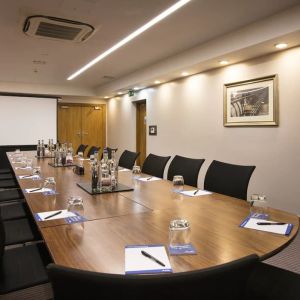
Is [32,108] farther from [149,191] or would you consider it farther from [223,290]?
[223,290]

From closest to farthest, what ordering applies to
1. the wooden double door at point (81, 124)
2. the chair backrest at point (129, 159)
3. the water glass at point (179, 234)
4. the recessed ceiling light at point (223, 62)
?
the water glass at point (179, 234), the chair backrest at point (129, 159), the recessed ceiling light at point (223, 62), the wooden double door at point (81, 124)

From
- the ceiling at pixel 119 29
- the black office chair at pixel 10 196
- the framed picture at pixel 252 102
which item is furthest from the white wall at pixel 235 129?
the black office chair at pixel 10 196

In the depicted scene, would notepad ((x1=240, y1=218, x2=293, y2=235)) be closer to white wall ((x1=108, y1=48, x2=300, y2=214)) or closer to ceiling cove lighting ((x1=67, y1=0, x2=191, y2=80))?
ceiling cove lighting ((x1=67, y1=0, x2=191, y2=80))

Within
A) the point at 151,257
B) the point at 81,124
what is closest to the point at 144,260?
the point at 151,257

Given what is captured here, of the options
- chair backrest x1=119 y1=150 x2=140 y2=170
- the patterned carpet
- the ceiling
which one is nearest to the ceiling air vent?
the ceiling

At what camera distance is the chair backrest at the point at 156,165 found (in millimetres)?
3602

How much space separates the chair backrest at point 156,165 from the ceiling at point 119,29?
5.44 feet

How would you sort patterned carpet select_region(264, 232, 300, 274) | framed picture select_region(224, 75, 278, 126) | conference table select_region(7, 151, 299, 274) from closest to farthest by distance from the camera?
1. conference table select_region(7, 151, 299, 274)
2. patterned carpet select_region(264, 232, 300, 274)
3. framed picture select_region(224, 75, 278, 126)

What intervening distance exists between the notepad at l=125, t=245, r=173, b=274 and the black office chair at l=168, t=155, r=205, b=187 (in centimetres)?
193

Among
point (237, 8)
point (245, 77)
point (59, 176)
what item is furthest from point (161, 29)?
point (59, 176)

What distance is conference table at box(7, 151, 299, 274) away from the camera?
44.8 inches

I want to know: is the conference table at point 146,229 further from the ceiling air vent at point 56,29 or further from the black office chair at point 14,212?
the ceiling air vent at point 56,29

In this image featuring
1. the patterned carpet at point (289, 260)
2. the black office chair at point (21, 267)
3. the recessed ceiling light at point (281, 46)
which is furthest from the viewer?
the recessed ceiling light at point (281, 46)

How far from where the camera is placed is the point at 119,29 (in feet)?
12.4
